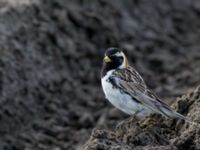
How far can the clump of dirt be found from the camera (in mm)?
8834

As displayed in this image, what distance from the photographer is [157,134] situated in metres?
9.36

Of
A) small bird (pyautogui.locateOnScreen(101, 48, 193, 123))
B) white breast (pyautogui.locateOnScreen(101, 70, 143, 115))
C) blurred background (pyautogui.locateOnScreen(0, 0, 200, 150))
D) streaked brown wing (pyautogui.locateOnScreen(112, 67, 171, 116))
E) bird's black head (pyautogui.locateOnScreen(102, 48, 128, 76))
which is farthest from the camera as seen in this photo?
blurred background (pyautogui.locateOnScreen(0, 0, 200, 150))

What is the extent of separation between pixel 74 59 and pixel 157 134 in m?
6.45

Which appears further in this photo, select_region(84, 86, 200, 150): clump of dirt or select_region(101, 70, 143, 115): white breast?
select_region(101, 70, 143, 115): white breast

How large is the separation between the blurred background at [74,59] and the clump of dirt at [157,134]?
3545 mm

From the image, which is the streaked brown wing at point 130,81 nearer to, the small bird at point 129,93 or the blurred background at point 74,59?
the small bird at point 129,93

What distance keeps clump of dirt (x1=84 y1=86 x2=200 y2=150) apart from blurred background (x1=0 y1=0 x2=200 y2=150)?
140 inches

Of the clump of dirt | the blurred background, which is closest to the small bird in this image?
the clump of dirt

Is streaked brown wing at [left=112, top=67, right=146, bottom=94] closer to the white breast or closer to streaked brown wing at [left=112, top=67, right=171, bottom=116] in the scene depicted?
streaked brown wing at [left=112, top=67, right=171, bottom=116]

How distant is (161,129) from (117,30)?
309 inches

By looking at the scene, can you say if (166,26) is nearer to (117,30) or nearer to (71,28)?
(117,30)

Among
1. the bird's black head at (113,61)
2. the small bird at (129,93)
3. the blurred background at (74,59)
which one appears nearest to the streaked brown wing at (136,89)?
the small bird at (129,93)

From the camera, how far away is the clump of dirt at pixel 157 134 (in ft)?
29.0

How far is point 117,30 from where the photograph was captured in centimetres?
1728
